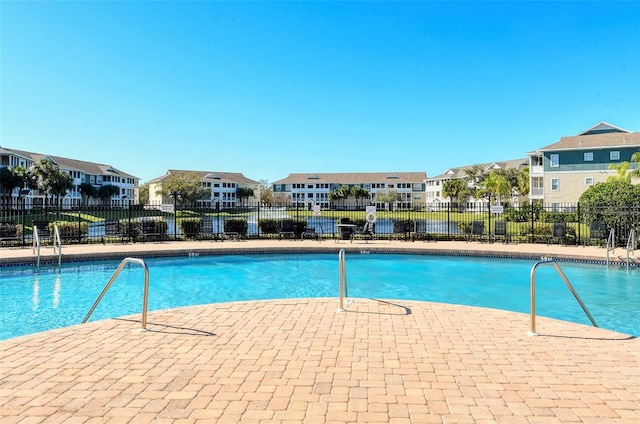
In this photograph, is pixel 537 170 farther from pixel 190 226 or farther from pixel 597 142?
pixel 190 226

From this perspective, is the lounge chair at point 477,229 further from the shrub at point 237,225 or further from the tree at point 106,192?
the tree at point 106,192

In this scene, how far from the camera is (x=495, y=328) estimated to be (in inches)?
211

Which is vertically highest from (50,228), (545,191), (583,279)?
(545,191)

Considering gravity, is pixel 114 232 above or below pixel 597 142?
below

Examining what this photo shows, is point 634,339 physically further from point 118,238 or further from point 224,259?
point 118,238

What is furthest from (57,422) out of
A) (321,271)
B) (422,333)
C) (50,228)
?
(50,228)

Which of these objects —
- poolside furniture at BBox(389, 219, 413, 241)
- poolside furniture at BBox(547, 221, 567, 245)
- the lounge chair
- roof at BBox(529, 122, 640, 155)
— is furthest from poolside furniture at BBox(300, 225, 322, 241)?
roof at BBox(529, 122, 640, 155)

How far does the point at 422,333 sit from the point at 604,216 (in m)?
15.1

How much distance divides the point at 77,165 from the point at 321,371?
79.9 m

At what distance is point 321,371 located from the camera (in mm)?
3928

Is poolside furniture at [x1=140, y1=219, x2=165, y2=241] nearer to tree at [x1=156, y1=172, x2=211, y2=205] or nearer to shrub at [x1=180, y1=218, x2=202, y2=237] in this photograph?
shrub at [x1=180, y1=218, x2=202, y2=237]

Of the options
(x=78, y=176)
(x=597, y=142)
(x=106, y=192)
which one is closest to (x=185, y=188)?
(x=106, y=192)

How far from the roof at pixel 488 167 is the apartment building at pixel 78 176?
61272mm

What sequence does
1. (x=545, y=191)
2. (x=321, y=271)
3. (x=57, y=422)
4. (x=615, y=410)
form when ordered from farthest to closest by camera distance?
1. (x=545, y=191)
2. (x=321, y=271)
3. (x=615, y=410)
4. (x=57, y=422)
